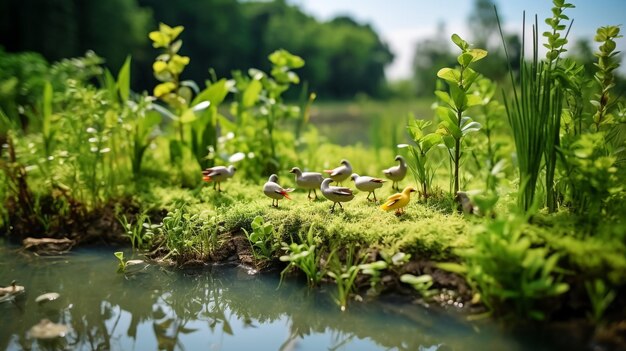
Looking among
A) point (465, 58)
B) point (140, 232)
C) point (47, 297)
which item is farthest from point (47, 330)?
point (465, 58)

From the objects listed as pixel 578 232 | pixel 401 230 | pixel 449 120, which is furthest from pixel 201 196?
pixel 578 232

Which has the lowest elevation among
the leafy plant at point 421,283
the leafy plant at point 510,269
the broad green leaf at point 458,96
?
the leafy plant at point 421,283

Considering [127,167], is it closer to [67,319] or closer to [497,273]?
[67,319]

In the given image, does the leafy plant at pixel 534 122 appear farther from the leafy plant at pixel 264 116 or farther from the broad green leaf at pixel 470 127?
the leafy plant at pixel 264 116

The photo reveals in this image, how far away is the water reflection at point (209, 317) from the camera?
2.18 meters

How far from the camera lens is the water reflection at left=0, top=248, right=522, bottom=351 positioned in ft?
7.16

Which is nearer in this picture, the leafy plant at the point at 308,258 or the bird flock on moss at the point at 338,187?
the leafy plant at the point at 308,258

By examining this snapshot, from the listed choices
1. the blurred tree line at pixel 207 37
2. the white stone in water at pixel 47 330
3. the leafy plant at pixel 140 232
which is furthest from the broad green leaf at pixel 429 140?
the blurred tree line at pixel 207 37

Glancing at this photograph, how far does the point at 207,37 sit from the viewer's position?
80.4 feet

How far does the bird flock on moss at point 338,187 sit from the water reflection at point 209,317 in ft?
1.83

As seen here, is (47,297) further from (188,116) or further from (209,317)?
(188,116)

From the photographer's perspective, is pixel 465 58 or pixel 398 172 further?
Answer: pixel 398 172

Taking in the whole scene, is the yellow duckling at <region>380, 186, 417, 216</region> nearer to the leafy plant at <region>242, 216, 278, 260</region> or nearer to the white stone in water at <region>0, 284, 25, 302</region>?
the leafy plant at <region>242, 216, 278, 260</region>

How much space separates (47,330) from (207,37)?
23.9 meters
